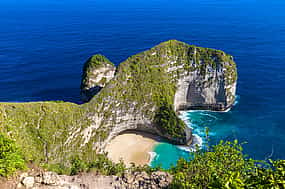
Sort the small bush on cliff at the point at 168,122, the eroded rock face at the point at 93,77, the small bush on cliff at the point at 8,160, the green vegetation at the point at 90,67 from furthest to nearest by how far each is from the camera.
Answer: the eroded rock face at the point at 93,77, the green vegetation at the point at 90,67, the small bush on cliff at the point at 168,122, the small bush on cliff at the point at 8,160

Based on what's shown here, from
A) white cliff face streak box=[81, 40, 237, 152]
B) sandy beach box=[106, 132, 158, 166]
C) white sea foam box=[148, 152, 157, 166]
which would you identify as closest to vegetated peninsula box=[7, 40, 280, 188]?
white cliff face streak box=[81, 40, 237, 152]

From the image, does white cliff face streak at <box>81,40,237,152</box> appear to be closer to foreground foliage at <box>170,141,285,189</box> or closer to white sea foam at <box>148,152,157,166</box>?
white sea foam at <box>148,152,157,166</box>

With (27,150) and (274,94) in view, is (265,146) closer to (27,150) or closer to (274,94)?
(274,94)

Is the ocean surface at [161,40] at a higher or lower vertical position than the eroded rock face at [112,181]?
higher

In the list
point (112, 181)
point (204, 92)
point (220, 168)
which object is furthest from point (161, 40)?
point (220, 168)

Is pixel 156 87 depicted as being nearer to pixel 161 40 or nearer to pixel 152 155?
pixel 152 155

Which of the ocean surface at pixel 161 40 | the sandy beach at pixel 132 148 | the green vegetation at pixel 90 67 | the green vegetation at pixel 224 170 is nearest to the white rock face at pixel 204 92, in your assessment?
the ocean surface at pixel 161 40

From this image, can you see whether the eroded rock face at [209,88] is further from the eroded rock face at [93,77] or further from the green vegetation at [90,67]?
the green vegetation at [90,67]

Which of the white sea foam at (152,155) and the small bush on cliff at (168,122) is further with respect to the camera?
the small bush on cliff at (168,122)
